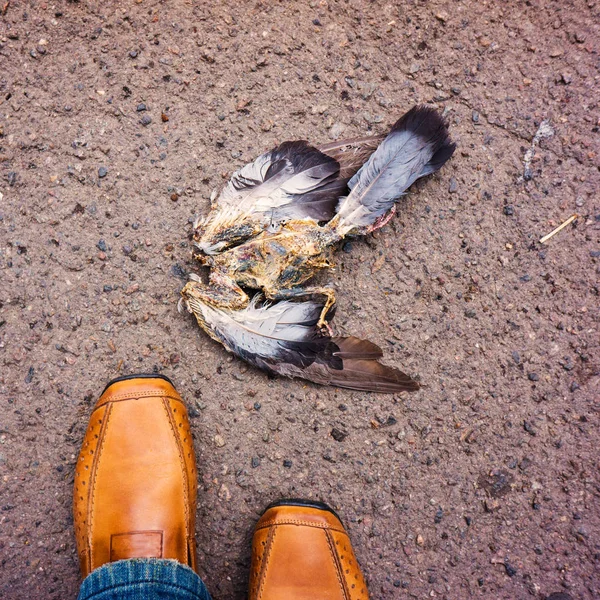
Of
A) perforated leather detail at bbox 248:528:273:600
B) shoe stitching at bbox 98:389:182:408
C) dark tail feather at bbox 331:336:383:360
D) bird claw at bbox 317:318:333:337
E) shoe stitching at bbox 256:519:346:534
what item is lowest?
perforated leather detail at bbox 248:528:273:600

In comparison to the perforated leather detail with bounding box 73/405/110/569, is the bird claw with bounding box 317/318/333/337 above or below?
above

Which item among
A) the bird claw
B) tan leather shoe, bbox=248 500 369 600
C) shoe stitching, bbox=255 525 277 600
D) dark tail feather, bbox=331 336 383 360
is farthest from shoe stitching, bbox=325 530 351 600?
the bird claw

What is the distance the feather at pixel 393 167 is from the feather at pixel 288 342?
539 mm

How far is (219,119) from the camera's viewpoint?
9.20 ft

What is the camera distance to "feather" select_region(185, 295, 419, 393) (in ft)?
8.49

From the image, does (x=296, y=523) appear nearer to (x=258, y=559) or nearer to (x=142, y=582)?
(x=258, y=559)

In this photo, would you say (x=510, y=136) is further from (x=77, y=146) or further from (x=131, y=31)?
(x=77, y=146)

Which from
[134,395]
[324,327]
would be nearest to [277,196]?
[324,327]

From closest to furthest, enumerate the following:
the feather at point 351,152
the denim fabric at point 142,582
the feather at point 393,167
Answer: the denim fabric at point 142,582, the feather at point 393,167, the feather at point 351,152

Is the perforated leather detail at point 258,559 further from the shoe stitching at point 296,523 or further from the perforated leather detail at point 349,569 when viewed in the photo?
the perforated leather detail at point 349,569

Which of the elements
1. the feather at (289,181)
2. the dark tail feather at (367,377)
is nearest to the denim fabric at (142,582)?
the dark tail feather at (367,377)

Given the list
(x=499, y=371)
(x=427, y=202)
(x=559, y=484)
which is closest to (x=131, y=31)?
(x=427, y=202)

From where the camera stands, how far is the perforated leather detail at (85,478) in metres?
2.59

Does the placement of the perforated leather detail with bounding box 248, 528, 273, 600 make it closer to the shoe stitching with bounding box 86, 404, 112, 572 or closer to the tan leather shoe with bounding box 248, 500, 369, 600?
the tan leather shoe with bounding box 248, 500, 369, 600
